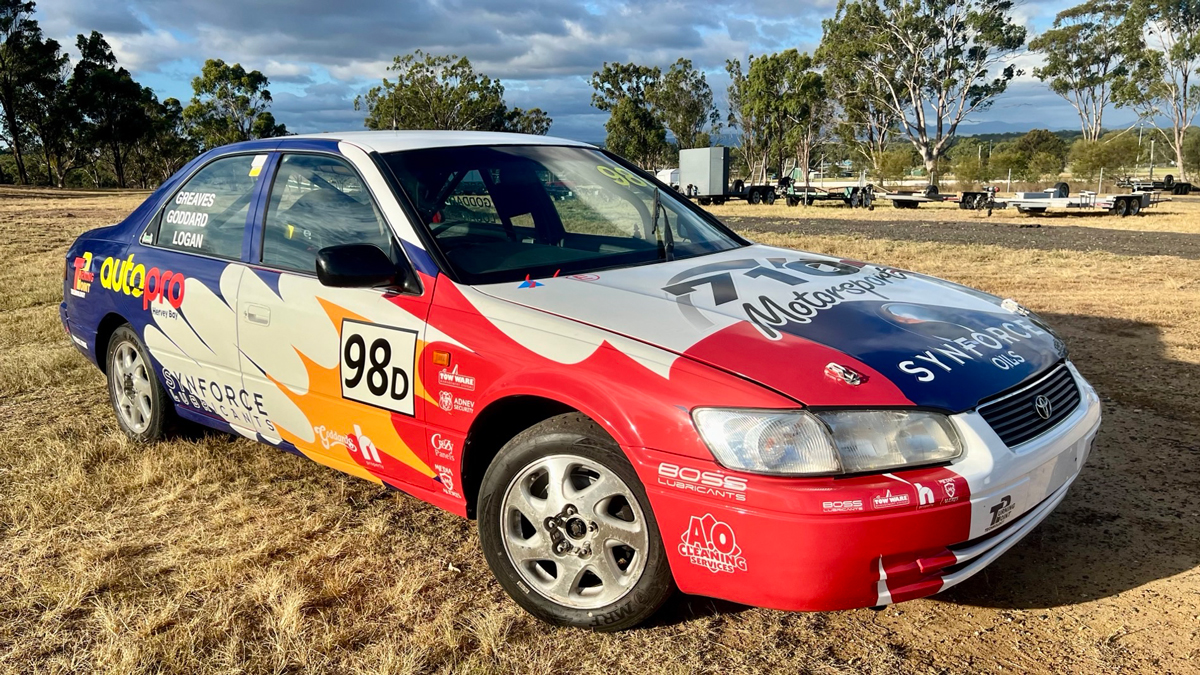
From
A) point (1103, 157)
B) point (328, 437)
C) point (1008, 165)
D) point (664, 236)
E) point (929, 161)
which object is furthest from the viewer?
point (929, 161)

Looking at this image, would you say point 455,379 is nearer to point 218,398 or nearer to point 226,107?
point 218,398

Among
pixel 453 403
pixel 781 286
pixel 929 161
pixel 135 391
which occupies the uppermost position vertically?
pixel 929 161

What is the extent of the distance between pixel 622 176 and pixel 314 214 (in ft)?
4.58

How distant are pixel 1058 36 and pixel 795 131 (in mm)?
15957

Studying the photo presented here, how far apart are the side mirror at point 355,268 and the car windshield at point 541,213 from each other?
0.22m

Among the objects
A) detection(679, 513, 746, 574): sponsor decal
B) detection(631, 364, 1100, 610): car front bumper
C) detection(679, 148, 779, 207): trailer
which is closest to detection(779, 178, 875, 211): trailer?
detection(679, 148, 779, 207): trailer

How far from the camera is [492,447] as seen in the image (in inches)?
111

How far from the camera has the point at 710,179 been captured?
3938cm

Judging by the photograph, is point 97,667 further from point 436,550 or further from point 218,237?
point 218,237

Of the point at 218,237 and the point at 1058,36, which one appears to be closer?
the point at 218,237

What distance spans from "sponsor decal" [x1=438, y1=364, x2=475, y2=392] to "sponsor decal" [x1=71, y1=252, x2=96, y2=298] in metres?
2.67

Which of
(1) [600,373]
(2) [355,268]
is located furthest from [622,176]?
(1) [600,373]

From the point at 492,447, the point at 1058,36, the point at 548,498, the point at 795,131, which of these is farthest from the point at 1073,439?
the point at 1058,36

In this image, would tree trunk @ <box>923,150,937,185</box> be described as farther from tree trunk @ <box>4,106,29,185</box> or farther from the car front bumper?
tree trunk @ <box>4,106,29,185</box>
